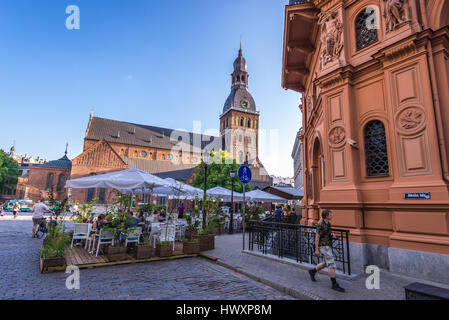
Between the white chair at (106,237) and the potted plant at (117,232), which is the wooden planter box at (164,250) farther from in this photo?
the white chair at (106,237)

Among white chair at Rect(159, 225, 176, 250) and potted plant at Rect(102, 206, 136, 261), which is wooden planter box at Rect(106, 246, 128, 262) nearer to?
potted plant at Rect(102, 206, 136, 261)

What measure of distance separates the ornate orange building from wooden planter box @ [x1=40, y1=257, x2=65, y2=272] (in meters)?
7.75

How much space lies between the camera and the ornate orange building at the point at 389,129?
5.68 metres

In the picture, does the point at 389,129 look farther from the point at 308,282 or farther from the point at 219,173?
the point at 219,173

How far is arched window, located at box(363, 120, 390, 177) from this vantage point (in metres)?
6.98

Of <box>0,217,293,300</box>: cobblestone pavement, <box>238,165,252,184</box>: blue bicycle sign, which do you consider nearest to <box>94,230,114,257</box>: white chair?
<box>0,217,293,300</box>: cobblestone pavement

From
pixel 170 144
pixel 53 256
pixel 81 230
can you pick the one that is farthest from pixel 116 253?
pixel 170 144

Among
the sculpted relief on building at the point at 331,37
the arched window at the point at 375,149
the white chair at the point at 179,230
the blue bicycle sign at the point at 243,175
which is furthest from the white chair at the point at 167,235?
the sculpted relief on building at the point at 331,37

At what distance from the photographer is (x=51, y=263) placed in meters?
6.09

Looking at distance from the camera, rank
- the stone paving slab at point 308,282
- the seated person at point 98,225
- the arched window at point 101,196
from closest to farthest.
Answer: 1. the stone paving slab at point 308,282
2. the seated person at point 98,225
3. the arched window at point 101,196

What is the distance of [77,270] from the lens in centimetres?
612

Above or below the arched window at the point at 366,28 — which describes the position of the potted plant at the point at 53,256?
below

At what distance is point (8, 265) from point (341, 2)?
13155mm

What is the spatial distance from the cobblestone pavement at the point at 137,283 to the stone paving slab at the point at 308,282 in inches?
9.8
